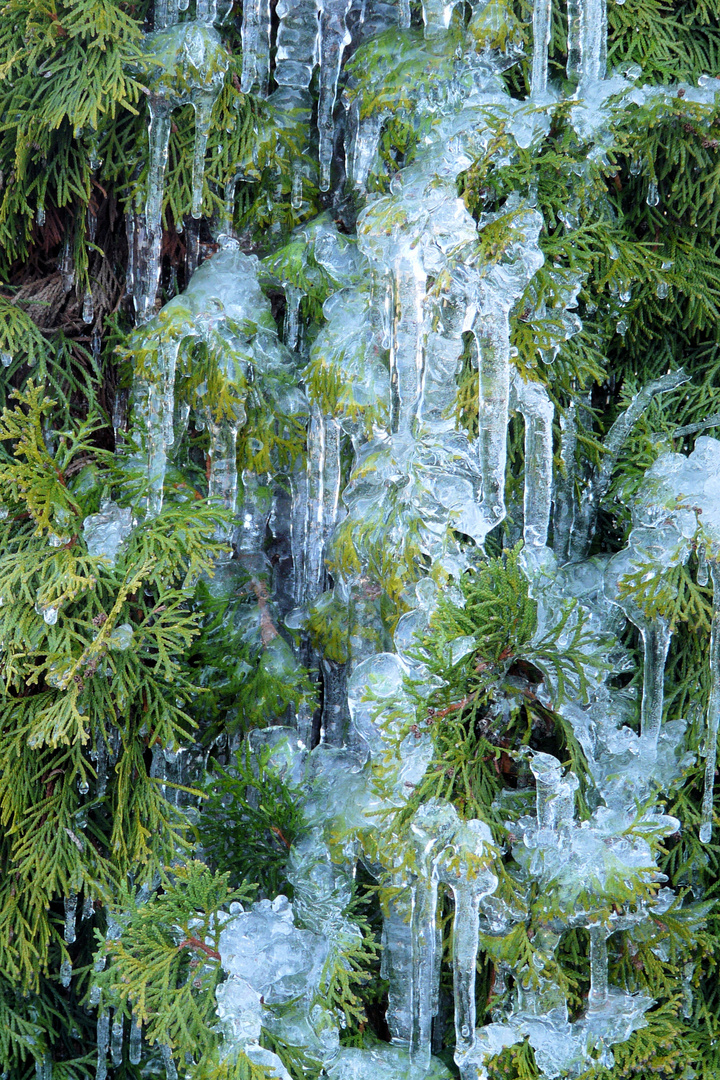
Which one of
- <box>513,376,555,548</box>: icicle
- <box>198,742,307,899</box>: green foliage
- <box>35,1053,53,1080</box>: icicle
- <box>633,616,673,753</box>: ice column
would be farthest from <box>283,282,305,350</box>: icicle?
<box>35,1053,53,1080</box>: icicle

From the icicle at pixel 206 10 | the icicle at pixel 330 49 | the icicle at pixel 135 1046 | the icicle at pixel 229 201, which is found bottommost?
the icicle at pixel 135 1046

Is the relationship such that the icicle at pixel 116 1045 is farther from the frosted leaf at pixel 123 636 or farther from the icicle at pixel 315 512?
the icicle at pixel 315 512

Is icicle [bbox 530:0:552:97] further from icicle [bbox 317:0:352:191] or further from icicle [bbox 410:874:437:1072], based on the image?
icicle [bbox 410:874:437:1072]

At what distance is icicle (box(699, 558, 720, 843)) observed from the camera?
225 centimetres

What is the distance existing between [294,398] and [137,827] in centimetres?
107

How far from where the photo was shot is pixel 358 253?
2.55m

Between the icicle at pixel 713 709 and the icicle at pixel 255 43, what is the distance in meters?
1.57

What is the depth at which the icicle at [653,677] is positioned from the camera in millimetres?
2344

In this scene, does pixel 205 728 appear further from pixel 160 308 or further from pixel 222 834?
pixel 160 308

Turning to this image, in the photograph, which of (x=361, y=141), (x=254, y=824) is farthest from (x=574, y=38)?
(x=254, y=824)

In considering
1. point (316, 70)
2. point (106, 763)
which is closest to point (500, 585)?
point (106, 763)

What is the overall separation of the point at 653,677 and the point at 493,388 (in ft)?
2.42

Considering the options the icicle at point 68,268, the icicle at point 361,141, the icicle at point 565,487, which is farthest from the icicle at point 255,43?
the icicle at point 565,487

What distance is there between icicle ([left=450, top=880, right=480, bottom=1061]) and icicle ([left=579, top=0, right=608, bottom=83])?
182 cm
